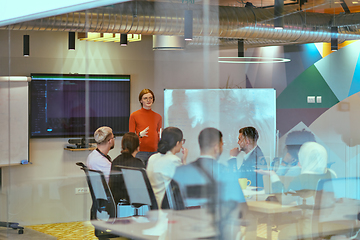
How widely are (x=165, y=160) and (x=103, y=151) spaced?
0.72 m

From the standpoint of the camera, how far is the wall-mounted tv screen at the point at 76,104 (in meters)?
3.25

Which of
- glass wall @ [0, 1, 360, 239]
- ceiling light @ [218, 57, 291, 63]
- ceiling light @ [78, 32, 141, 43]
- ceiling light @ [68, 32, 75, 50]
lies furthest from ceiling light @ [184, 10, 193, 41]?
ceiling light @ [68, 32, 75, 50]

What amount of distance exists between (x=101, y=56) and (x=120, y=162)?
0.89 metres

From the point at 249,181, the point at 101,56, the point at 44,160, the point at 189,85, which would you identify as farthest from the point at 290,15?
the point at 44,160

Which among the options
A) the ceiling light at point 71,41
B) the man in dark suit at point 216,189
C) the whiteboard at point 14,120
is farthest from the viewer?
Answer: the whiteboard at point 14,120

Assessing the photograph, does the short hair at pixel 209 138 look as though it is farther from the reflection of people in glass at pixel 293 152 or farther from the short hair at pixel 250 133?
the reflection of people in glass at pixel 293 152

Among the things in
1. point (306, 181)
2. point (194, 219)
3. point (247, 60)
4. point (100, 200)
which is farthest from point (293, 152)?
point (100, 200)

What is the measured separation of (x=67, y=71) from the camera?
12.4 feet

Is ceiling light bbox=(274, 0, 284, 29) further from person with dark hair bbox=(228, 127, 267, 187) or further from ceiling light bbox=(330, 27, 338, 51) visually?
person with dark hair bbox=(228, 127, 267, 187)

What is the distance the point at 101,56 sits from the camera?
3.39m

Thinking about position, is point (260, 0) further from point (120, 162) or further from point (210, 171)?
point (120, 162)

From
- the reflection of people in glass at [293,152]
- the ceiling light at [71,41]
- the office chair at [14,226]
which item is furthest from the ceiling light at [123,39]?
the office chair at [14,226]

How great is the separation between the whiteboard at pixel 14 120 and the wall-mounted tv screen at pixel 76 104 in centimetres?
12

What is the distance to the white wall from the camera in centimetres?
278
